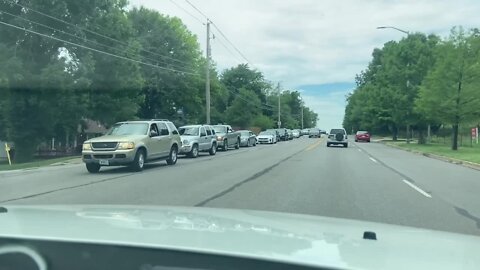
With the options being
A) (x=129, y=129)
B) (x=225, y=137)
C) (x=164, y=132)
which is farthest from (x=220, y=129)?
(x=129, y=129)

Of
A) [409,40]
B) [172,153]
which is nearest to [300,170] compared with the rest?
[172,153]

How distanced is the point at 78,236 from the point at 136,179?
1383cm

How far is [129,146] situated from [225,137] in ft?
61.5

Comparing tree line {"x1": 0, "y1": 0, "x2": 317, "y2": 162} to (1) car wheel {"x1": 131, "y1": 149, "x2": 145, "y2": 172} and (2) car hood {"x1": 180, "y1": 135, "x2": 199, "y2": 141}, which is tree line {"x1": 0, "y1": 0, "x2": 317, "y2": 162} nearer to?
(2) car hood {"x1": 180, "y1": 135, "x2": 199, "y2": 141}

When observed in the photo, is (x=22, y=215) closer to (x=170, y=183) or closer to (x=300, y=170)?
(x=170, y=183)

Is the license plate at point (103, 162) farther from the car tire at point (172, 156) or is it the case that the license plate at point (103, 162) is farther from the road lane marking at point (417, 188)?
the road lane marking at point (417, 188)

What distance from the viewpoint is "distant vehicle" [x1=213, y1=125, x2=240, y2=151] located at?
36938mm

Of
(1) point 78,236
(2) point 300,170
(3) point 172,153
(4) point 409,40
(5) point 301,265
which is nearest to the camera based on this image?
(5) point 301,265

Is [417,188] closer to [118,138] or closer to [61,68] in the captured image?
[118,138]

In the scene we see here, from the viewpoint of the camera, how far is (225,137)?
123 ft

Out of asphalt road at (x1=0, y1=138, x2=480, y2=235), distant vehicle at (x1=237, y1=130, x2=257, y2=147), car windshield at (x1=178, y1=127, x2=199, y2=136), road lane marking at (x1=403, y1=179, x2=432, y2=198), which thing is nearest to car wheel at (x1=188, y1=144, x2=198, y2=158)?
car windshield at (x1=178, y1=127, x2=199, y2=136)

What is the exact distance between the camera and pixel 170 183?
1507cm

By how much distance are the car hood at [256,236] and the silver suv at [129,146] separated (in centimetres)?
1498

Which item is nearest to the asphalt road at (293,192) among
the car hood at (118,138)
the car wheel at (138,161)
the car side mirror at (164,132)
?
the car wheel at (138,161)
